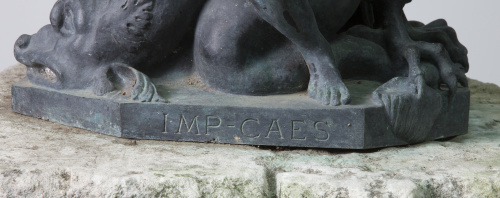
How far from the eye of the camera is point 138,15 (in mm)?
3605

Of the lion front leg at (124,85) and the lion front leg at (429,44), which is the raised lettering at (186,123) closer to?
the lion front leg at (124,85)

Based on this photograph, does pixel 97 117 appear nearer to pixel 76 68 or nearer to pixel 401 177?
pixel 76 68

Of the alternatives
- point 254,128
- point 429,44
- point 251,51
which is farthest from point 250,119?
point 429,44

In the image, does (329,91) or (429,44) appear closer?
(329,91)

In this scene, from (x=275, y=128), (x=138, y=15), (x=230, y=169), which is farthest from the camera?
(x=138, y=15)

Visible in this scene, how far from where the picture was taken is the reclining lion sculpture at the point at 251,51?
3527mm

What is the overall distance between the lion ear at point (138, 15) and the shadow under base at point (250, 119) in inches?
10.5

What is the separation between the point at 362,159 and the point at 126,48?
106cm

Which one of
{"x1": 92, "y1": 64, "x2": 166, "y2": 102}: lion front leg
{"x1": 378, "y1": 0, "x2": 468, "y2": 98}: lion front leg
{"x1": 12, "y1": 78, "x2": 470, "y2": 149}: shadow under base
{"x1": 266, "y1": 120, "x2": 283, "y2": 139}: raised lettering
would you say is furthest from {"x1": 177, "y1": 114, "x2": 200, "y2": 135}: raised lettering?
{"x1": 378, "y1": 0, "x2": 468, "y2": 98}: lion front leg

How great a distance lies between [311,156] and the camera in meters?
3.44

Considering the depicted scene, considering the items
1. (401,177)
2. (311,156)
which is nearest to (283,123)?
(311,156)

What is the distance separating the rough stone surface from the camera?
307 centimetres

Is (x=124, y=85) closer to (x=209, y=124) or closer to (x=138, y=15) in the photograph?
(x=138, y=15)

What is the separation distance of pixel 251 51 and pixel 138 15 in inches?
18.4
